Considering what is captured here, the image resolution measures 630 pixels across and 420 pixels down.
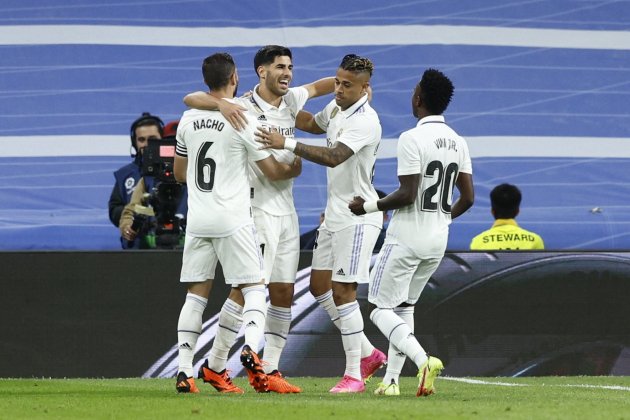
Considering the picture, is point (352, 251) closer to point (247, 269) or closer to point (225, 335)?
point (247, 269)

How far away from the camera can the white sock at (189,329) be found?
7.32 m

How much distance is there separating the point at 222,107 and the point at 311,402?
1.76m

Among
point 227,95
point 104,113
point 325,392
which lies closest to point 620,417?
point 325,392

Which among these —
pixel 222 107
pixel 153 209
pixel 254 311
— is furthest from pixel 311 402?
pixel 153 209

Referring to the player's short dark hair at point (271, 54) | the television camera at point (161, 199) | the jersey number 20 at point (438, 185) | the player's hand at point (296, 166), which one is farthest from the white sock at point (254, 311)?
the television camera at point (161, 199)

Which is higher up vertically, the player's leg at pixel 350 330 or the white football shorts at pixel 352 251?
the white football shorts at pixel 352 251

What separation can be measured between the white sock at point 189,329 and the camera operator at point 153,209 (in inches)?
83.2

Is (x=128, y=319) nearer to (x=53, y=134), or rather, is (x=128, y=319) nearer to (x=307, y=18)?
(x=53, y=134)

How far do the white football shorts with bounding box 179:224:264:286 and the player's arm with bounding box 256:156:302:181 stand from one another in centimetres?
36

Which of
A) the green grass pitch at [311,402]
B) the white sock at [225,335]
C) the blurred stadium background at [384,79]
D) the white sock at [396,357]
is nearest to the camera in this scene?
the green grass pitch at [311,402]

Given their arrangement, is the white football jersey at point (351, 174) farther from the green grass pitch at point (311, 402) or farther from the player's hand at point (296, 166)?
the green grass pitch at point (311, 402)

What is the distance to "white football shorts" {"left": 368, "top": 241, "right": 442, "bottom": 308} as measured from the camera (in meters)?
7.12

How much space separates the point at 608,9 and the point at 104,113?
16.8 feet

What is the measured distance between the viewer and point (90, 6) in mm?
12266
